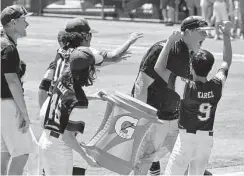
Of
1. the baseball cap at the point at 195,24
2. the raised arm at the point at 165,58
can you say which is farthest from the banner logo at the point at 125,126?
the baseball cap at the point at 195,24

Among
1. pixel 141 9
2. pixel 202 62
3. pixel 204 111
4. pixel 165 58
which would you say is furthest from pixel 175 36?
pixel 141 9

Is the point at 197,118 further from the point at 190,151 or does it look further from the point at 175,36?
the point at 175,36

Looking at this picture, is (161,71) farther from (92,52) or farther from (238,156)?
(238,156)

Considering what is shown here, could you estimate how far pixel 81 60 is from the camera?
19.4 ft

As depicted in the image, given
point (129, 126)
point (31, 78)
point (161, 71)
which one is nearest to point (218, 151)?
point (161, 71)

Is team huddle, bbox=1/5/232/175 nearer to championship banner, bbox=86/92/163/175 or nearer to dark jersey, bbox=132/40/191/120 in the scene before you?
dark jersey, bbox=132/40/191/120

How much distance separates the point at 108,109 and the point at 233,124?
208 inches

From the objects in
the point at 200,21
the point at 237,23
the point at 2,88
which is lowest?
the point at 237,23

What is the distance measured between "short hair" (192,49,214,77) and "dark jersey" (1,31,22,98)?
64.3 inches

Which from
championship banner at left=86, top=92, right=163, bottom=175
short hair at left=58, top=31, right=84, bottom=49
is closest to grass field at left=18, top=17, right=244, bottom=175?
championship banner at left=86, top=92, right=163, bottom=175

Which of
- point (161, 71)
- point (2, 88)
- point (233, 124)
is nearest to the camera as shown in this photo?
point (2, 88)

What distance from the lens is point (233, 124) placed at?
37.0 feet

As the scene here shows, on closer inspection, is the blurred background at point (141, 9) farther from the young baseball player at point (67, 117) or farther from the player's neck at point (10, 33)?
the young baseball player at point (67, 117)

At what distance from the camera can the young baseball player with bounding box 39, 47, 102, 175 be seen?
5969mm
